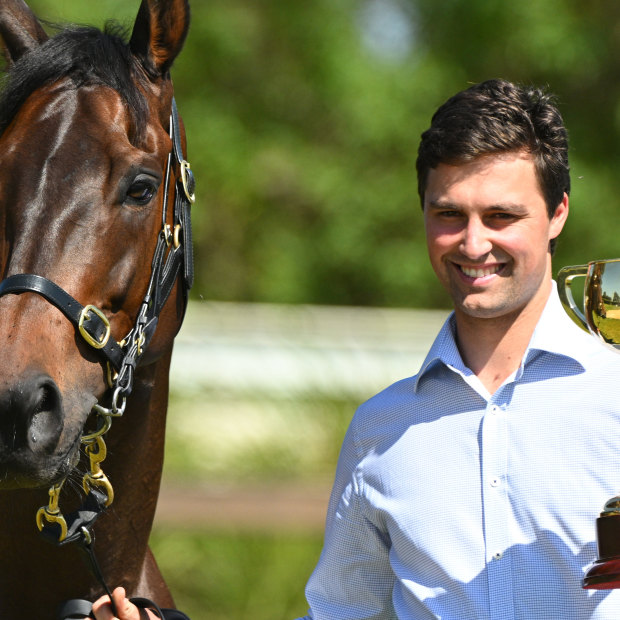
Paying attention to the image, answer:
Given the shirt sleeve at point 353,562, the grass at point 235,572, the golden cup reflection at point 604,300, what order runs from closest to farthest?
the golden cup reflection at point 604,300 → the shirt sleeve at point 353,562 → the grass at point 235,572

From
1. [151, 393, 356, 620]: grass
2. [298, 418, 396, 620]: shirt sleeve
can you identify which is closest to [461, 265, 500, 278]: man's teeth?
[298, 418, 396, 620]: shirt sleeve

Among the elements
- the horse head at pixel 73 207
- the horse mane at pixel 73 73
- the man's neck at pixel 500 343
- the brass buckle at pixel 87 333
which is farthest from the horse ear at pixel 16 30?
the man's neck at pixel 500 343

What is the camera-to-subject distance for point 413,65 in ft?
42.0

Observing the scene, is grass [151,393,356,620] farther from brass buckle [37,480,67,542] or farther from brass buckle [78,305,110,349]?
brass buckle [78,305,110,349]

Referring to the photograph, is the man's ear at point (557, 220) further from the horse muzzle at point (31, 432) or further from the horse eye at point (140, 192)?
the horse muzzle at point (31, 432)

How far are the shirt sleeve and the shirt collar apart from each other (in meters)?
0.32

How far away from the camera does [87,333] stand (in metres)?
2.41

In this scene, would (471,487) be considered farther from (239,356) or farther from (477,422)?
(239,356)

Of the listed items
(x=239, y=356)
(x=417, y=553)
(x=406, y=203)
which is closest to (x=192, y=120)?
(x=406, y=203)

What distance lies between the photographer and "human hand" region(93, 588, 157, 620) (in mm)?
2586

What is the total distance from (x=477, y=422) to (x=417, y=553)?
0.34m

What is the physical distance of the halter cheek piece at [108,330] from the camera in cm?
238

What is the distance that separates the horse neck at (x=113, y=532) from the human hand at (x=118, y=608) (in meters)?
0.11

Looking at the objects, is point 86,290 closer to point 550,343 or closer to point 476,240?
point 476,240
